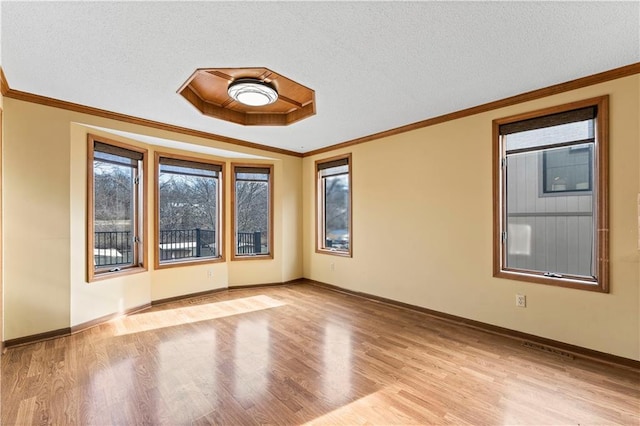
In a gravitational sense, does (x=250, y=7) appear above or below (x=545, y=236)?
above

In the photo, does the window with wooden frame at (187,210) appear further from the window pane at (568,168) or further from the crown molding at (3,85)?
the window pane at (568,168)

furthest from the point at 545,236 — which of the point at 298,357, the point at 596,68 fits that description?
the point at 298,357

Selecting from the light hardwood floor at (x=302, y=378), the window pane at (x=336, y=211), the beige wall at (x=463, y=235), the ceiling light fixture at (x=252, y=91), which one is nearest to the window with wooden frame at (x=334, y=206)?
the window pane at (x=336, y=211)

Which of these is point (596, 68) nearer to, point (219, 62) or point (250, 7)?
point (250, 7)

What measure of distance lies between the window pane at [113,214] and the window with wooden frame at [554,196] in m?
4.61

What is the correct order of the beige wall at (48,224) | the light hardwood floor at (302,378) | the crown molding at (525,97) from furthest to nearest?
the beige wall at (48,224), the crown molding at (525,97), the light hardwood floor at (302,378)

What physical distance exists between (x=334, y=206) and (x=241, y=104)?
251 centimetres

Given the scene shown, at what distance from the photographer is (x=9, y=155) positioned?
283 centimetres

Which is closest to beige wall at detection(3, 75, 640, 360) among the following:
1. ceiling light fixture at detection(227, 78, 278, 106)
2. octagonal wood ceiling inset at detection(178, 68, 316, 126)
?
octagonal wood ceiling inset at detection(178, 68, 316, 126)

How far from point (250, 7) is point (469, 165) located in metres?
2.83

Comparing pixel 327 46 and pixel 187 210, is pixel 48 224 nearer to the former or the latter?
pixel 187 210

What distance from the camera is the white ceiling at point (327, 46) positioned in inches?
69.5

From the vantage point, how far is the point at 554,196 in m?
3.02

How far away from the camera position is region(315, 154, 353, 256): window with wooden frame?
16.4 ft
